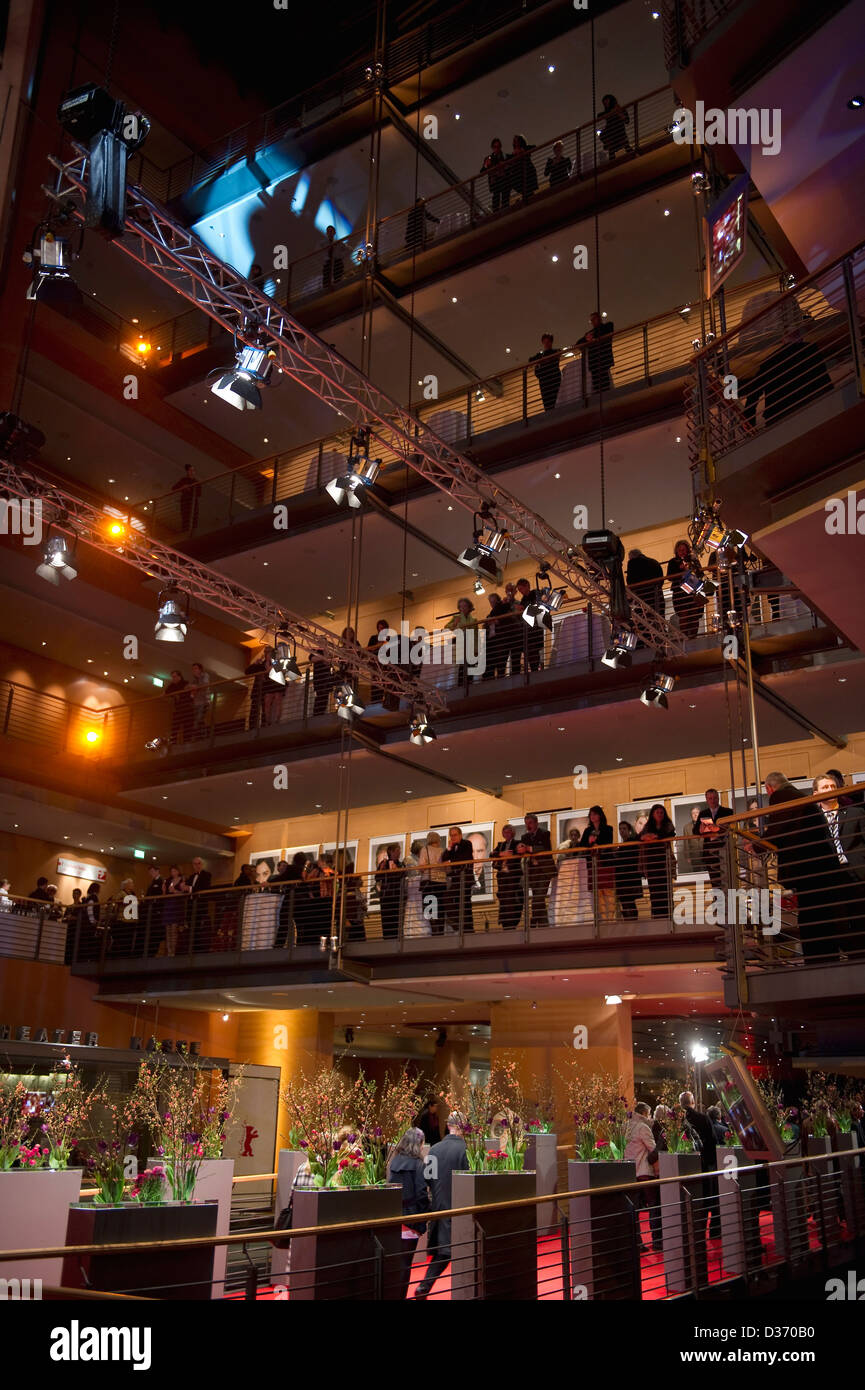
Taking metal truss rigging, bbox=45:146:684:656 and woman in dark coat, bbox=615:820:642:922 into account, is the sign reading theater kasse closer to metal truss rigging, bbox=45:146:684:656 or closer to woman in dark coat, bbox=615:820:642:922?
woman in dark coat, bbox=615:820:642:922

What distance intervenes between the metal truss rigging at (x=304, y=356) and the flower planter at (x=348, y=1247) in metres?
6.63

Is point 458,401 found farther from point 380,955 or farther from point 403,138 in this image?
point 380,955

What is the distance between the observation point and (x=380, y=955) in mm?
14445

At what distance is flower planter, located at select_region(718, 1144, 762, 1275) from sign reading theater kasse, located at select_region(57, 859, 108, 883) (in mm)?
13704

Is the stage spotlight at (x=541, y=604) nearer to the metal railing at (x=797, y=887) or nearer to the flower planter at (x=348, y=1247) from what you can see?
the metal railing at (x=797, y=887)

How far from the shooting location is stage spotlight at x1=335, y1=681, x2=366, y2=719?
14594 millimetres

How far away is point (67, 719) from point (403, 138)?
11.9 meters

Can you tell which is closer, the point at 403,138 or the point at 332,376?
→ the point at 332,376

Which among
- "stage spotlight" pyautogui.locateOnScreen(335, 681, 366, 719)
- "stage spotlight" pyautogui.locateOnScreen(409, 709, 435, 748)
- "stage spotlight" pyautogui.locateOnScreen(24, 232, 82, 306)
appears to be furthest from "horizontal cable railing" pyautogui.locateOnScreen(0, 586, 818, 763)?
"stage spotlight" pyautogui.locateOnScreen(24, 232, 82, 306)

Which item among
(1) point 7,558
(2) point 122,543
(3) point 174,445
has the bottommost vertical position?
(2) point 122,543

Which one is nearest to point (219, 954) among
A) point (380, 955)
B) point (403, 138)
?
point (380, 955)

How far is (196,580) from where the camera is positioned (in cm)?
1371

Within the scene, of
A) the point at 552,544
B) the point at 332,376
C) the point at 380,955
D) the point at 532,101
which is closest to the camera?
the point at 332,376

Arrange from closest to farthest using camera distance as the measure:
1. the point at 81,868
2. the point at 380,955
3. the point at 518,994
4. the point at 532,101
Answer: the point at 380,955 < the point at 518,994 < the point at 532,101 < the point at 81,868
